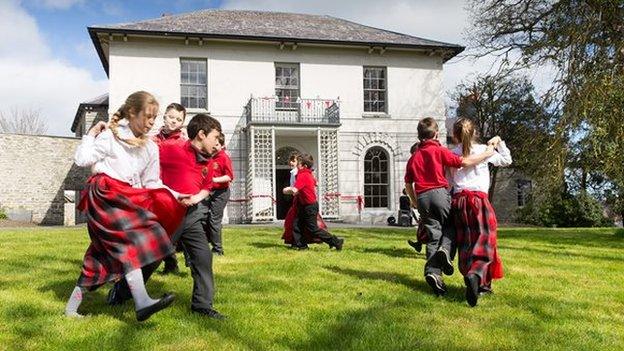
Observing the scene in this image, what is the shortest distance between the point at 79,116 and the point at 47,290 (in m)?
32.6

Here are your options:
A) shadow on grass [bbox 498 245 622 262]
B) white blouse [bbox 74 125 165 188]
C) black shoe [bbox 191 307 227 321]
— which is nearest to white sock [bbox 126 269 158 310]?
black shoe [bbox 191 307 227 321]

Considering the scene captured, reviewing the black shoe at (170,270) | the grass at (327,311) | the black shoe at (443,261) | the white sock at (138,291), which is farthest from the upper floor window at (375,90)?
the white sock at (138,291)

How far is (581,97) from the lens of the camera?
36.4 ft

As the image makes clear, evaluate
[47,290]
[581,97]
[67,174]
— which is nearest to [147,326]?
[47,290]

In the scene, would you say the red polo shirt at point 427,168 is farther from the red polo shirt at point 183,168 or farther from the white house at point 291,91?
the white house at point 291,91

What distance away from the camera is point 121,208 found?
4039 mm

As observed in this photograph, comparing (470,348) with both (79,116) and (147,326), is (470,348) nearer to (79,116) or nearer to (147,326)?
(147,326)

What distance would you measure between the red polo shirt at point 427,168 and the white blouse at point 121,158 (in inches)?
112

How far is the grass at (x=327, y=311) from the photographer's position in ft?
12.3

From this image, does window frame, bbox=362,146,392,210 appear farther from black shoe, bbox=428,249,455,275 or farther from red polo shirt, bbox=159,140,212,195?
red polo shirt, bbox=159,140,212,195

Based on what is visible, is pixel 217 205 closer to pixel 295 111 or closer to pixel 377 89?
pixel 295 111

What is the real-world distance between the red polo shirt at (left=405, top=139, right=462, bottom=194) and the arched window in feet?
57.4

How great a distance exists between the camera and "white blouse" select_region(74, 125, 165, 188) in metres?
4.03

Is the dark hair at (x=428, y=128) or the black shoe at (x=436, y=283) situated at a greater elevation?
the dark hair at (x=428, y=128)
